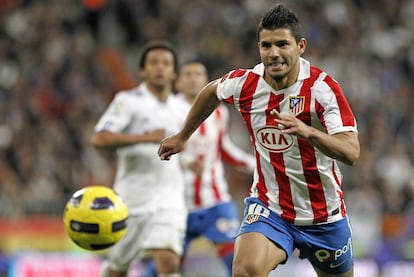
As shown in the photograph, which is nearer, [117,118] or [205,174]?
[117,118]

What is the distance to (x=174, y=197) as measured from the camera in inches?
325

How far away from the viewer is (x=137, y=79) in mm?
18500

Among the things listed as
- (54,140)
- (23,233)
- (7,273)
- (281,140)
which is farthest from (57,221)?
(281,140)

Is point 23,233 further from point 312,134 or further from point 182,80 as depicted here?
point 312,134

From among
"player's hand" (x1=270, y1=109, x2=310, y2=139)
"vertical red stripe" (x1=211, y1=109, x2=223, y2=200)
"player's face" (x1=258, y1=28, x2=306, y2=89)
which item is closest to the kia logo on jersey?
"player's face" (x1=258, y1=28, x2=306, y2=89)

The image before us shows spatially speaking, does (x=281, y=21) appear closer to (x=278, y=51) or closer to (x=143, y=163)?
(x=278, y=51)

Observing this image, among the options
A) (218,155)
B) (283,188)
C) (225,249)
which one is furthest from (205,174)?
(283,188)

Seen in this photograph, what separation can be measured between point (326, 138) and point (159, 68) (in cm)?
318

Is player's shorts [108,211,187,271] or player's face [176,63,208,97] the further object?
player's face [176,63,208,97]

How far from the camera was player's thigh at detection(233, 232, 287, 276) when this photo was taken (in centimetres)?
572

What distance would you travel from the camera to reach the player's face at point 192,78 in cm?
936

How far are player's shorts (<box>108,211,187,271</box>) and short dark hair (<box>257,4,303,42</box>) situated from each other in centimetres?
272

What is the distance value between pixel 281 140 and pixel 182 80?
360 cm

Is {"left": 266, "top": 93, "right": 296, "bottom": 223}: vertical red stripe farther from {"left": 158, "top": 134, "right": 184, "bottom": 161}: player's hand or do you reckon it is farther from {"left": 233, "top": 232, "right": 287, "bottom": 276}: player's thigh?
A: {"left": 158, "top": 134, "right": 184, "bottom": 161}: player's hand
